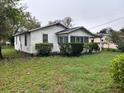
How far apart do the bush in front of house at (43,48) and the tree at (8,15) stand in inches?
120

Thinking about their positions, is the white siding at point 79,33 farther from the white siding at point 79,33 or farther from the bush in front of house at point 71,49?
the bush in front of house at point 71,49

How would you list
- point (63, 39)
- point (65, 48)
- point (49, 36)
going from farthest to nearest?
point (63, 39) → point (49, 36) → point (65, 48)

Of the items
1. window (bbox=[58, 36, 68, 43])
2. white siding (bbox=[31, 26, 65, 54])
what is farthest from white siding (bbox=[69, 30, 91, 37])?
white siding (bbox=[31, 26, 65, 54])

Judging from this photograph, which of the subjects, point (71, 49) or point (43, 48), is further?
point (43, 48)

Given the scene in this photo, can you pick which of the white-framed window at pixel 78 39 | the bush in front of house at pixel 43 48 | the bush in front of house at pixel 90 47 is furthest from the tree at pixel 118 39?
the bush in front of house at pixel 43 48

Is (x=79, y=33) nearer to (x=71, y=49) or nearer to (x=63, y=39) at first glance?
(x=63, y=39)

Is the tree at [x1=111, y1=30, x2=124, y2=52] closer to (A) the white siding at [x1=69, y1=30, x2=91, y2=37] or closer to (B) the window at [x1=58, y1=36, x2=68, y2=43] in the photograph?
(A) the white siding at [x1=69, y1=30, x2=91, y2=37]

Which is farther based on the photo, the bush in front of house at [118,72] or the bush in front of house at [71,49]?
the bush in front of house at [71,49]

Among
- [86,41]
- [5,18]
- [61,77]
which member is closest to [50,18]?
[86,41]

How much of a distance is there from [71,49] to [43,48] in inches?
106

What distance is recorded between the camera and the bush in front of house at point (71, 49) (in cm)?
2042

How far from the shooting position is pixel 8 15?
62.6 feet

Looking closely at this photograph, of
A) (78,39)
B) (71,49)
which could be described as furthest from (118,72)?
(78,39)

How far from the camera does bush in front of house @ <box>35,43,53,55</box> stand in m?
21.0
